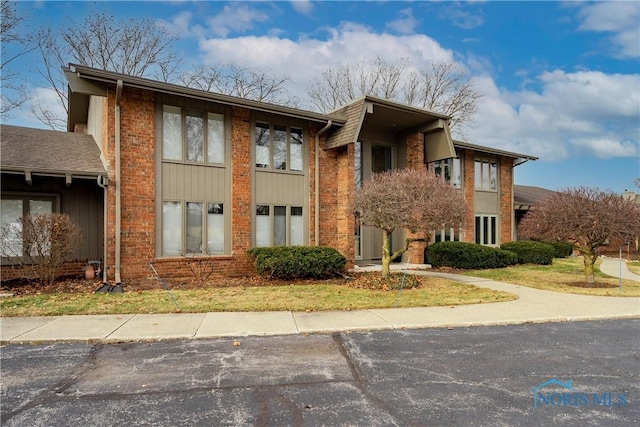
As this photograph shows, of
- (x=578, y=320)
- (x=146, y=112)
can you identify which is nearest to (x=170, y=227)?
(x=146, y=112)

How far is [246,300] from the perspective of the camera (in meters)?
8.12

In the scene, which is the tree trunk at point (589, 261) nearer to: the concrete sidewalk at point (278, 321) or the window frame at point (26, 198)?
the concrete sidewalk at point (278, 321)

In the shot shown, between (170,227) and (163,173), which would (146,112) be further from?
(170,227)

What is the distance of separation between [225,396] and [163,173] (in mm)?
8328

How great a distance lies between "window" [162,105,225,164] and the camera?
10.9m

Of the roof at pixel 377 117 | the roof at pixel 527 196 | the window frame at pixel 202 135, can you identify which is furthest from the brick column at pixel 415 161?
the window frame at pixel 202 135

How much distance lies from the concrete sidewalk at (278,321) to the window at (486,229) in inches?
409

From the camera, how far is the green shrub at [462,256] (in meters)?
14.9

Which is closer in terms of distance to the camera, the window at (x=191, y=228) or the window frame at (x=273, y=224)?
the window at (x=191, y=228)

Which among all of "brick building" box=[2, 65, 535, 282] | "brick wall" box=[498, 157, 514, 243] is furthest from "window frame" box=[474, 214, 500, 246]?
"brick building" box=[2, 65, 535, 282]

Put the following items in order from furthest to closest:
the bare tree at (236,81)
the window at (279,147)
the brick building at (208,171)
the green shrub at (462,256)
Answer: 1. the bare tree at (236,81)
2. the green shrub at (462,256)
3. the window at (279,147)
4. the brick building at (208,171)

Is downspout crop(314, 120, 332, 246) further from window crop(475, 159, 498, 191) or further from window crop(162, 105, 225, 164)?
window crop(475, 159, 498, 191)

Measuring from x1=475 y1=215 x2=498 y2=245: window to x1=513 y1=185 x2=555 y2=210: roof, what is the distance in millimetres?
2030

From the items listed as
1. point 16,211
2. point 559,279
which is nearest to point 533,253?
point 559,279
